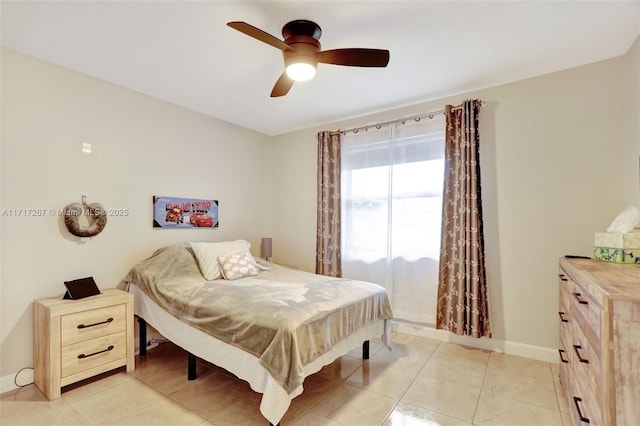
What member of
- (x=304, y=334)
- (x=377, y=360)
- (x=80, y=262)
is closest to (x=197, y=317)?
(x=304, y=334)

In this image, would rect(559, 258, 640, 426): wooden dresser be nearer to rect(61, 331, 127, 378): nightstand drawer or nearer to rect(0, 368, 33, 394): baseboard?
rect(61, 331, 127, 378): nightstand drawer

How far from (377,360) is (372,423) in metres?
0.90

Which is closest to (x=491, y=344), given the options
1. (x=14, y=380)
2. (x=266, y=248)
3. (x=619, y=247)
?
(x=619, y=247)

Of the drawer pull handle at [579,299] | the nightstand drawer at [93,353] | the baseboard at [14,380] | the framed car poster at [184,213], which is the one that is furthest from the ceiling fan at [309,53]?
the baseboard at [14,380]

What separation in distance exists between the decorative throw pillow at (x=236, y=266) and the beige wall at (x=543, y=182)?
7.99 feet

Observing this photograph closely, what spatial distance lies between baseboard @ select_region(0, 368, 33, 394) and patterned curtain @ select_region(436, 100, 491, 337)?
3632 millimetres

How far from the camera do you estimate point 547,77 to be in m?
2.72

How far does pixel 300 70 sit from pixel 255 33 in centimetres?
38

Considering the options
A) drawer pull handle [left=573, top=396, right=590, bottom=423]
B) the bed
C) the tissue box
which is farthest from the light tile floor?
the tissue box

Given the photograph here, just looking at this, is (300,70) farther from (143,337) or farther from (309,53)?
(143,337)

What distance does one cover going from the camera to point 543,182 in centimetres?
273

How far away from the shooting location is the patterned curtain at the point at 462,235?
9.49 ft

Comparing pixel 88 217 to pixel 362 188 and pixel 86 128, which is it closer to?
pixel 86 128

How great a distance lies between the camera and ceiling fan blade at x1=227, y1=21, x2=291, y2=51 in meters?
1.62
